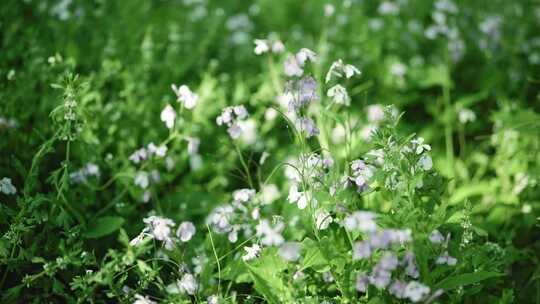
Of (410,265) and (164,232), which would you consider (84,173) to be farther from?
(410,265)

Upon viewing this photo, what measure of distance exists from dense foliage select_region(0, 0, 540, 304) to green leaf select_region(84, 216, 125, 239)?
1 cm

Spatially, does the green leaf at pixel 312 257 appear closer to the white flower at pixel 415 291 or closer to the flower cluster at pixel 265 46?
the white flower at pixel 415 291

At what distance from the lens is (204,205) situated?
332cm

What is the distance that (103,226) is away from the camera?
289cm

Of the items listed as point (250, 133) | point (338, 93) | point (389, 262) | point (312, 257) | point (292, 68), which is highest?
point (292, 68)

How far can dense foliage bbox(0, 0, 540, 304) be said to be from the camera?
219cm

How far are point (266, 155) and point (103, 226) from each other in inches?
35.9

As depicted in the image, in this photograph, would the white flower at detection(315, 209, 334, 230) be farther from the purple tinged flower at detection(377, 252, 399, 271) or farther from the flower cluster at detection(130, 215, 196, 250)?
the flower cluster at detection(130, 215, 196, 250)

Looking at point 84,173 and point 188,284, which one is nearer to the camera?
point 188,284

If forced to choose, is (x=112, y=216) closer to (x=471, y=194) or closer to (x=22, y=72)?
(x=22, y=72)

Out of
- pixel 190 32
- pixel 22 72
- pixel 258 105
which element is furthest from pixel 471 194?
pixel 22 72

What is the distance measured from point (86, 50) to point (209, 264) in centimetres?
253

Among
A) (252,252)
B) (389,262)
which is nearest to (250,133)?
(252,252)

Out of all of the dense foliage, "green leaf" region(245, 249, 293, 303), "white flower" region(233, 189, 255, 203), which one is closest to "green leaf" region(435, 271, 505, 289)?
the dense foliage
